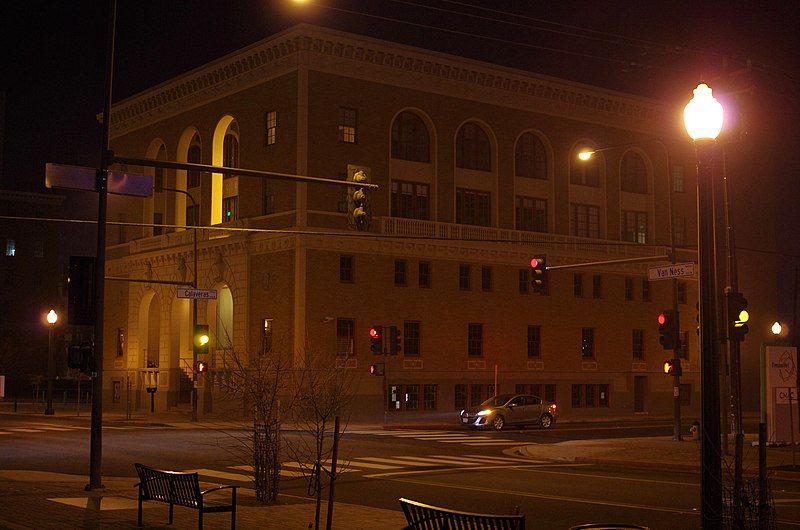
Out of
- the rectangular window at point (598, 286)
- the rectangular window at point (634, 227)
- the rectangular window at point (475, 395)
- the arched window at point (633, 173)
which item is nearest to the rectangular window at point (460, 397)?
the rectangular window at point (475, 395)

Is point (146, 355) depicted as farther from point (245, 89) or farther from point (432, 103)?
point (432, 103)

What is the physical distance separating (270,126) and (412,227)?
8.88m

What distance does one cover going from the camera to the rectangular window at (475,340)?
55.9 m

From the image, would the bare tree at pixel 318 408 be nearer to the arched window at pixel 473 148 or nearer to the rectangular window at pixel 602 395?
the arched window at pixel 473 148

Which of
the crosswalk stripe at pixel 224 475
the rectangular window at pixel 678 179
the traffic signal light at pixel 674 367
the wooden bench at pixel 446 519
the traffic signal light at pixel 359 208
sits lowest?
the crosswalk stripe at pixel 224 475

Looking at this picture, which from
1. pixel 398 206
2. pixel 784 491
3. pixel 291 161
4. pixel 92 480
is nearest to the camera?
pixel 92 480

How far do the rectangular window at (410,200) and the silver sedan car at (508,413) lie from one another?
42.6 ft

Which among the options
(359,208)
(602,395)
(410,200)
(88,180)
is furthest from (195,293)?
(602,395)

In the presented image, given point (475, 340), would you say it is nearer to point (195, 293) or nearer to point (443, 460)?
point (195, 293)

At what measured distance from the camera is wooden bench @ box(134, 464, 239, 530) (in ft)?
42.6

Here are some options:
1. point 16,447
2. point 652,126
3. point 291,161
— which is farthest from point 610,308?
point 16,447

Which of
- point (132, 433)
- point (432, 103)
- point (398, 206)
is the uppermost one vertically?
point (432, 103)

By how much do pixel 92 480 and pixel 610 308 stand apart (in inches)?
1857

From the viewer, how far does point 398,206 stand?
5397 centimetres
